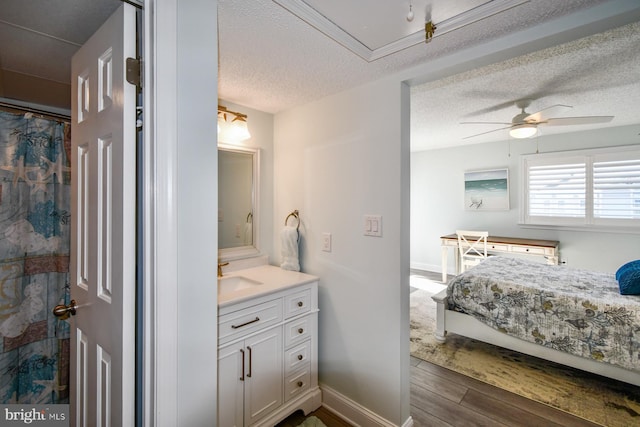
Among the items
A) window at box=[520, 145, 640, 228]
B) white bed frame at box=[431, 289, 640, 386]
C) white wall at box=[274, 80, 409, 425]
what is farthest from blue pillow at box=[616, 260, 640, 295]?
window at box=[520, 145, 640, 228]

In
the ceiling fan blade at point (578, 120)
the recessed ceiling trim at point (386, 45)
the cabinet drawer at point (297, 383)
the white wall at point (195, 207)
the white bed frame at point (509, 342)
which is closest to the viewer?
the white wall at point (195, 207)

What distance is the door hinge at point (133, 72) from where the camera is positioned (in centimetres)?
87

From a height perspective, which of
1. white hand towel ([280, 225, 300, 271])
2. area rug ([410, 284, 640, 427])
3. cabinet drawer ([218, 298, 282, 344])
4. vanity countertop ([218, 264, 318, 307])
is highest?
white hand towel ([280, 225, 300, 271])

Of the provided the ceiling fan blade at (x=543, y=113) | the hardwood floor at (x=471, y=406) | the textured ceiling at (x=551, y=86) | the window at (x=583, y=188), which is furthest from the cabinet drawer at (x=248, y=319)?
the window at (x=583, y=188)

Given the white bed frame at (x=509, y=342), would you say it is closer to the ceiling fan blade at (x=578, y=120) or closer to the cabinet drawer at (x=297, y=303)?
the cabinet drawer at (x=297, y=303)

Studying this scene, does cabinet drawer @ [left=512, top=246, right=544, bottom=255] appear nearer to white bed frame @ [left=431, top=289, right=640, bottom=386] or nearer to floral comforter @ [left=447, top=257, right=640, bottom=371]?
floral comforter @ [left=447, top=257, right=640, bottom=371]

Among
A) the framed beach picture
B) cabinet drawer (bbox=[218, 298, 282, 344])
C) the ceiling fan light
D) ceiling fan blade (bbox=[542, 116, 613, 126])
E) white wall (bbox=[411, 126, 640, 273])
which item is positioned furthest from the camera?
the framed beach picture

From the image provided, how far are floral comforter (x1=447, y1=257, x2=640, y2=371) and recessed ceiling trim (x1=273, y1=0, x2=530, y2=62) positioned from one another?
218 centimetres

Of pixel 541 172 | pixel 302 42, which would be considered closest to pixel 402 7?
pixel 302 42

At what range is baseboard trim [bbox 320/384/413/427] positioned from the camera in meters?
1.73

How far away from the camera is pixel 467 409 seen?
1.95 m

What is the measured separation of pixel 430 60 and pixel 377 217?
912 millimetres

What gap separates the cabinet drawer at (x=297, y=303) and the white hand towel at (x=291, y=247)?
0.85 feet

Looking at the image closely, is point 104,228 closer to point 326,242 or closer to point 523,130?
point 326,242
